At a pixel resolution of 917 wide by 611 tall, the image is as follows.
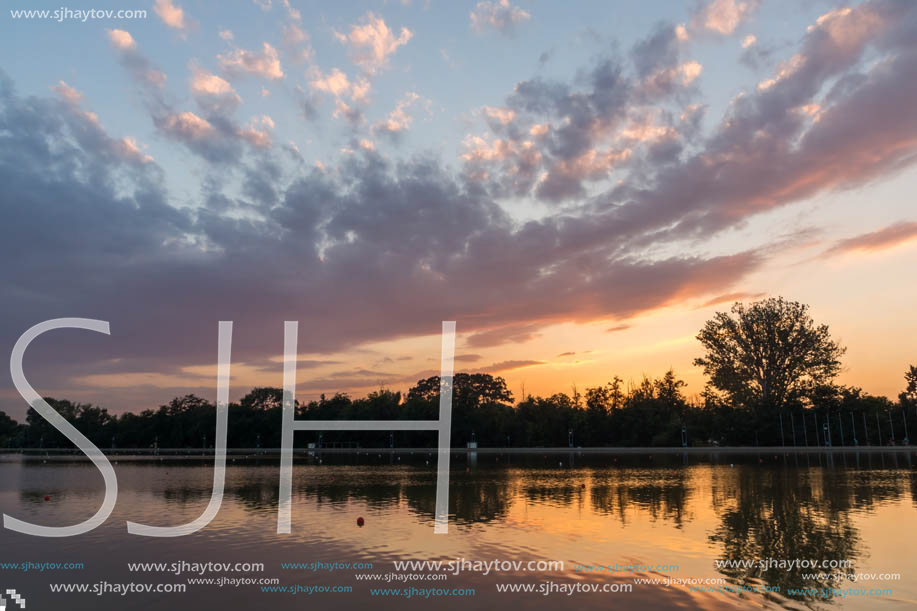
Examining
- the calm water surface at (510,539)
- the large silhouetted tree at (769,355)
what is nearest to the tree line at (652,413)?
the large silhouetted tree at (769,355)

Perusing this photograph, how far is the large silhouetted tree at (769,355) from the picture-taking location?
283 ft

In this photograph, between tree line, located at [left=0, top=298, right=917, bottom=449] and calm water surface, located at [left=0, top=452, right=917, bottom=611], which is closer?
calm water surface, located at [left=0, top=452, right=917, bottom=611]

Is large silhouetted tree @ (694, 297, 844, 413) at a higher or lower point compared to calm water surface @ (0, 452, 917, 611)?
higher

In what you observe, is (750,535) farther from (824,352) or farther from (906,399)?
(906,399)

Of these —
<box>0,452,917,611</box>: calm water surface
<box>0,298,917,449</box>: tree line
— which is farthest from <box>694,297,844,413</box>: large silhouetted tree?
<box>0,452,917,611</box>: calm water surface

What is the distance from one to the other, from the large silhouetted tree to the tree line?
14 cm

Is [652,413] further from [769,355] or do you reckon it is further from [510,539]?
[510,539]

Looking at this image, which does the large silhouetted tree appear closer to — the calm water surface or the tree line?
the tree line

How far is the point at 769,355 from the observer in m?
88.0

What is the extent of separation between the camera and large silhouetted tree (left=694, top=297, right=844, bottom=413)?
86188mm

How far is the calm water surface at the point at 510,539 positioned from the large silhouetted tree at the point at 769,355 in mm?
55822

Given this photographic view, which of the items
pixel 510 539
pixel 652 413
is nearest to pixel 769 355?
pixel 652 413

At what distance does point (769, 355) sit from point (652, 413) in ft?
63.8

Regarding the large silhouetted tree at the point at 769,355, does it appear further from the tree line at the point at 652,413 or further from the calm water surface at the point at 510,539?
the calm water surface at the point at 510,539
